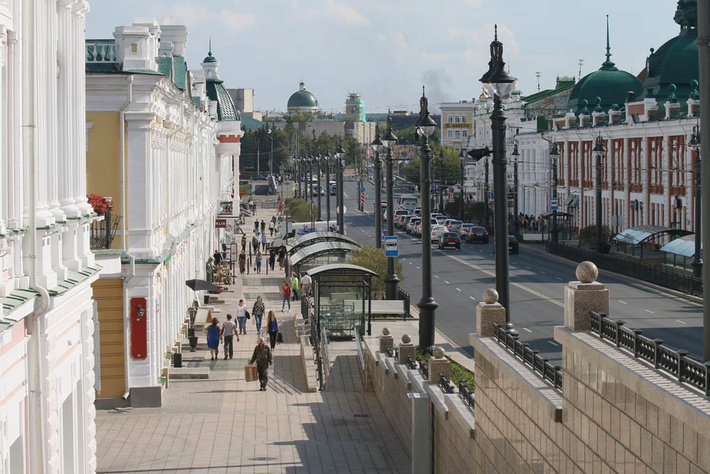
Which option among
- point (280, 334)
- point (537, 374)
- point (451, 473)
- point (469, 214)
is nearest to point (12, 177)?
Answer: point (537, 374)

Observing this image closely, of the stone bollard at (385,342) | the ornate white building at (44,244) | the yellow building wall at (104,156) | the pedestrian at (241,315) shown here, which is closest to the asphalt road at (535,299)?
the stone bollard at (385,342)

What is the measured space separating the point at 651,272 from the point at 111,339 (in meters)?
29.0

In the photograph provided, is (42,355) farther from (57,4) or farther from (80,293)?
(57,4)

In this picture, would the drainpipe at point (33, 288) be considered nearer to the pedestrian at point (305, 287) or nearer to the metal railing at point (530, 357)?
the metal railing at point (530, 357)

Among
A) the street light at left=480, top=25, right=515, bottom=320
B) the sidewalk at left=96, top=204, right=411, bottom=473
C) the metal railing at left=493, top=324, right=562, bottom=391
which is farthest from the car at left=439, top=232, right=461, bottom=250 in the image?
the metal railing at left=493, top=324, right=562, bottom=391

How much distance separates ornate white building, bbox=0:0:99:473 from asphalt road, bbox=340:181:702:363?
53.1 ft

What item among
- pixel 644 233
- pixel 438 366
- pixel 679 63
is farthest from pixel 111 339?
pixel 679 63

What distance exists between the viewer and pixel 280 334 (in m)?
35.7

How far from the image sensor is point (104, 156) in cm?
2375

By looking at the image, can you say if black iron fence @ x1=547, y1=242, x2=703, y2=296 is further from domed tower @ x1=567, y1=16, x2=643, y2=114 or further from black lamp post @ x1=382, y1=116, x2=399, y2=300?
domed tower @ x1=567, y1=16, x2=643, y2=114

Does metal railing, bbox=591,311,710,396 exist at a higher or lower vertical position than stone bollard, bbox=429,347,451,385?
higher

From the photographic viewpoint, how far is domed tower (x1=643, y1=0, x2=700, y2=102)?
6931 centimetres

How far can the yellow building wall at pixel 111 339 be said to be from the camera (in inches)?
922

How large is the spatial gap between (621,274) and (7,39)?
43846 millimetres
